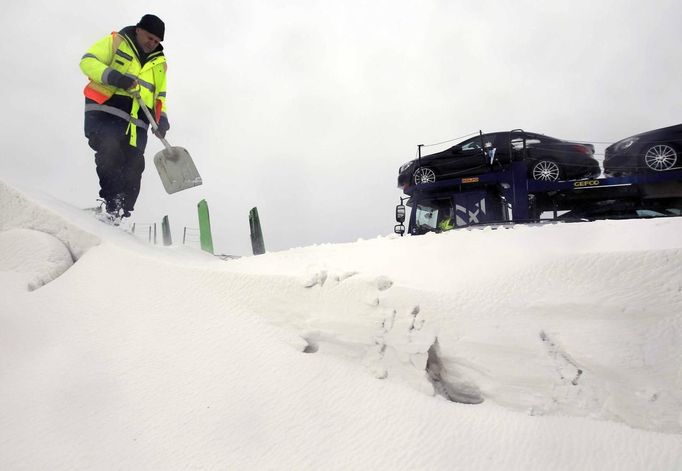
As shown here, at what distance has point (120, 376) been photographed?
246cm

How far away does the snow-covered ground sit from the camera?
6.36 feet

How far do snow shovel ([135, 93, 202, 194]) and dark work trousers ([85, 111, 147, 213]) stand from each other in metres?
0.32

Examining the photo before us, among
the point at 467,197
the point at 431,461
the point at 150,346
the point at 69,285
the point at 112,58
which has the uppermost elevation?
the point at 112,58

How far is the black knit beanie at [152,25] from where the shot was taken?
4.91 m

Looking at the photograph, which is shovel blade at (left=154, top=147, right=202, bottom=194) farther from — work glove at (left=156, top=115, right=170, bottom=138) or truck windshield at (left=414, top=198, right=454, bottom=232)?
truck windshield at (left=414, top=198, right=454, bottom=232)

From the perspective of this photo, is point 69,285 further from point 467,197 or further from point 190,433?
point 467,197

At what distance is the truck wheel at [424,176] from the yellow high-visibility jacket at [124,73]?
483cm

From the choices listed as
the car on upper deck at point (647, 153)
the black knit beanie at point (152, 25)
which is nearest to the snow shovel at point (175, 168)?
the black knit beanie at point (152, 25)

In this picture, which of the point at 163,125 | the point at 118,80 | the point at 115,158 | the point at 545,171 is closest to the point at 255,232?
the point at 163,125

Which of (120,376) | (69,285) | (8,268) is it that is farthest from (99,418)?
(8,268)

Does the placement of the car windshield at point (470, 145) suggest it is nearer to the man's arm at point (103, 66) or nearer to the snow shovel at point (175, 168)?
the snow shovel at point (175, 168)

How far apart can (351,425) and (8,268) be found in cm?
350

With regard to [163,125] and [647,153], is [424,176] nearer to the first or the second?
[647,153]

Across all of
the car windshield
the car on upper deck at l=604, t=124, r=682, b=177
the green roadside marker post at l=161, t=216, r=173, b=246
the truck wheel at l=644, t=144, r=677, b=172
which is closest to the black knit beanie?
the car windshield
